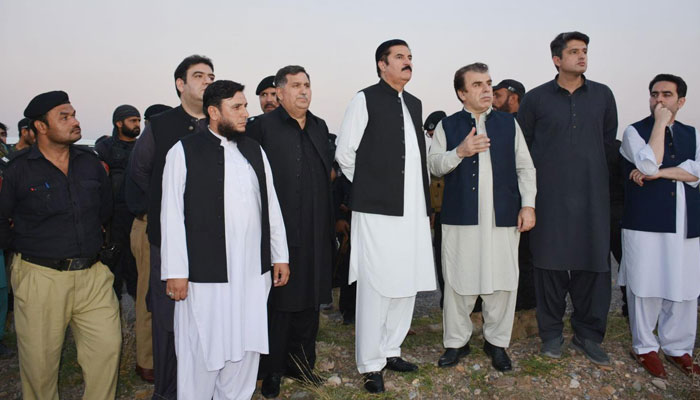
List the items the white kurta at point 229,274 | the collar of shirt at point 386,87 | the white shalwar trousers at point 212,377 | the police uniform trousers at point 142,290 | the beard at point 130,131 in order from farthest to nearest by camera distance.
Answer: the beard at point 130,131 < the police uniform trousers at point 142,290 < the collar of shirt at point 386,87 < the white shalwar trousers at point 212,377 < the white kurta at point 229,274

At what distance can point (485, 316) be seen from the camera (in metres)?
4.30

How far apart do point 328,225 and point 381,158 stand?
0.71 metres

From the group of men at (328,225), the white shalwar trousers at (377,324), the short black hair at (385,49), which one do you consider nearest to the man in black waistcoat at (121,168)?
the group of men at (328,225)

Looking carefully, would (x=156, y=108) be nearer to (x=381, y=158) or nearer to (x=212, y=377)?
(x=381, y=158)

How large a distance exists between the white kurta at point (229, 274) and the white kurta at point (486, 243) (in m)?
1.65

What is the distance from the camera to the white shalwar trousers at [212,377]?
318 centimetres

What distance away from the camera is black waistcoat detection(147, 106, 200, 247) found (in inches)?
137

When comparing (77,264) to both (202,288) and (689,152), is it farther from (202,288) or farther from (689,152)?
(689,152)

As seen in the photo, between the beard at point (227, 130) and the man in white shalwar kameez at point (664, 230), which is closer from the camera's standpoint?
the beard at point (227, 130)

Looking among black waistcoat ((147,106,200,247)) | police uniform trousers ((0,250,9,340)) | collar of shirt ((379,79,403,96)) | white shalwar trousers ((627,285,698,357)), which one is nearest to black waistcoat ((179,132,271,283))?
black waistcoat ((147,106,200,247))

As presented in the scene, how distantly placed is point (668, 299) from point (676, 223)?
66 cm

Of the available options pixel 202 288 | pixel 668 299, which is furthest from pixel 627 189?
pixel 202 288

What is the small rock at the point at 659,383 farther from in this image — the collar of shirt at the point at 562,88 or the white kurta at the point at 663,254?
the collar of shirt at the point at 562,88

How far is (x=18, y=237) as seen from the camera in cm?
337
